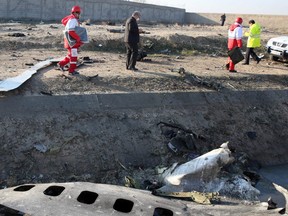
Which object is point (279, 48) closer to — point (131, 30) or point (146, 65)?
point (146, 65)

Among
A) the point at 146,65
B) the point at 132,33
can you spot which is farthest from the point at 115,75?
the point at 146,65

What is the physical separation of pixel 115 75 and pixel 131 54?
1312 mm

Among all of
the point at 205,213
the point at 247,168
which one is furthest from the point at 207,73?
the point at 205,213

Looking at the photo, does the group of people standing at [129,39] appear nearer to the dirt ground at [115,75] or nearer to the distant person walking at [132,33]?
the distant person walking at [132,33]

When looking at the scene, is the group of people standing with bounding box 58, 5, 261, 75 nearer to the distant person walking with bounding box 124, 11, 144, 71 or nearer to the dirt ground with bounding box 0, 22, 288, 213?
the distant person walking with bounding box 124, 11, 144, 71

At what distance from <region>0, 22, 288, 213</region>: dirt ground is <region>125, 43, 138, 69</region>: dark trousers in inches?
10.5

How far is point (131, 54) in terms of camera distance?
11211 millimetres

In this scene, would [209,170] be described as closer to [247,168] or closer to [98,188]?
[247,168]

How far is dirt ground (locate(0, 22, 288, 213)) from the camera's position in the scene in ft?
23.9

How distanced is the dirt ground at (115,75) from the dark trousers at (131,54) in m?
0.27

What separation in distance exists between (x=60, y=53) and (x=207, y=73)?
5190 mm

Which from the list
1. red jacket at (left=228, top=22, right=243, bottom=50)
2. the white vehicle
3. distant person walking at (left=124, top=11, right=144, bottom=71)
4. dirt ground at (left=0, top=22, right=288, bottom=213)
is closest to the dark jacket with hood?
distant person walking at (left=124, top=11, right=144, bottom=71)

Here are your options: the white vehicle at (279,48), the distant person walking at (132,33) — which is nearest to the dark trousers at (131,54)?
the distant person walking at (132,33)

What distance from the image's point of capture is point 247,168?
26.7 ft
